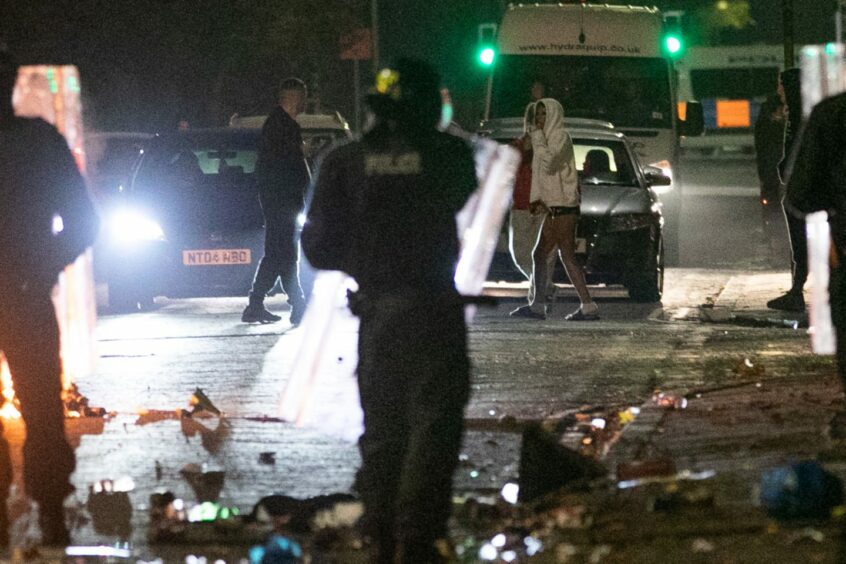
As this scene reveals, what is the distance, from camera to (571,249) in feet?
49.8

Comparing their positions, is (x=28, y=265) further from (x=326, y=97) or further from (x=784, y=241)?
(x=326, y=97)

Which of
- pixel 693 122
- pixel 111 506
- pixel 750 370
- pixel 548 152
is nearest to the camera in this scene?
pixel 111 506

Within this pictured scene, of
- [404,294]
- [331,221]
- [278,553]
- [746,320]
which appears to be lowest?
[278,553]

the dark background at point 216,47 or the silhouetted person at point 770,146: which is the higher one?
the dark background at point 216,47

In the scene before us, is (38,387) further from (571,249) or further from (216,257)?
(216,257)

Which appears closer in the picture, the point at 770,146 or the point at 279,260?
the point at 279,260

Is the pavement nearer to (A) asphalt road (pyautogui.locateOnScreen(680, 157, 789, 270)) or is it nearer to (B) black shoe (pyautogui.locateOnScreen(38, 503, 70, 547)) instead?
(B) black shoe (pyautogui.locateOnScreen(38, 503, 70, 547))

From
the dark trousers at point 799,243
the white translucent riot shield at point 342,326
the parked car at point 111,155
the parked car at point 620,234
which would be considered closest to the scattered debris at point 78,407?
the white translucent riot shield at point 342,326

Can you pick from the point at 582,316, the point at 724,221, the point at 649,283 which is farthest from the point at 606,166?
the point at 724,221

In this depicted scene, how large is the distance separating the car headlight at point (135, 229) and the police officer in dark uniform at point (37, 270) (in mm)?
9887

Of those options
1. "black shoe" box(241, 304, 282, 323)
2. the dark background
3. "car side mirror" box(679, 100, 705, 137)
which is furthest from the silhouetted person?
"black shoe" box(241, 304, 282, 323)

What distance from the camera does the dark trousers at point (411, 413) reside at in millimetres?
6094

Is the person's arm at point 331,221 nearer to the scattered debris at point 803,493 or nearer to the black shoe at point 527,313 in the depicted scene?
the scattered debris at point 803,493

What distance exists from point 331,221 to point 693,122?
60.1 ft
